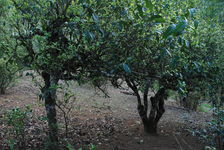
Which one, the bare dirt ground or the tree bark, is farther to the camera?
the tree bark

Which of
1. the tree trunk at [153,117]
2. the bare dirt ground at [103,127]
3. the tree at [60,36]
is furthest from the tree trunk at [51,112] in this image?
the tree trunk at [153,117]

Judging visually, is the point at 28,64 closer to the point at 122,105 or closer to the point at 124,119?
the point at 124,119

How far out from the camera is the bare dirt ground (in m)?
5.04

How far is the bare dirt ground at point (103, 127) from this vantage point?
5039 mm

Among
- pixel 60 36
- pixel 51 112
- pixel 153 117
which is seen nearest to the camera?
pixel 60 36

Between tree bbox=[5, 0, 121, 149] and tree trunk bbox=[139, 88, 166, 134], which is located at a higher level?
tree bbox=[5, 0, 121, 149]

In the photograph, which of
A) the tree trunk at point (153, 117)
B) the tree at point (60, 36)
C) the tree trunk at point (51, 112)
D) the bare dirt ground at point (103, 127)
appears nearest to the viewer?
the tree at point (60, 36)

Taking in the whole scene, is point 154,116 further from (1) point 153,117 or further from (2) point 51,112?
(2) point 51,112

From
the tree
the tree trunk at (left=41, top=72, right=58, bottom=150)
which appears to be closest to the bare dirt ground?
the tree trunk at (left=41, top=72, right=58, bottom=150)

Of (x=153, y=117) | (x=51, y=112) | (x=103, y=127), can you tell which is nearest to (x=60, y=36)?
(x=51, y=112)

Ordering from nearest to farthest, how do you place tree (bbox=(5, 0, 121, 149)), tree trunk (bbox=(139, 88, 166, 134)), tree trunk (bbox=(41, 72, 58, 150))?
tree (bbox=(5, 0, 121, 149)) → tree trunk (bbox=(41, 72, 58, 150)) → tree trunk (bbox=(139, 88, 166, 134))

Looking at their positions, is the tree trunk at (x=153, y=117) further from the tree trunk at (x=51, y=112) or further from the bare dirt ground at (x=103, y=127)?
the tree trunk at (x=51, y=112)

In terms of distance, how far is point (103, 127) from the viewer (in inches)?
254

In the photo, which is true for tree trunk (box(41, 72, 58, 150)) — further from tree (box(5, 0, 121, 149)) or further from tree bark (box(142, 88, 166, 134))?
tree bark (box(142, 88, 166, 134))
